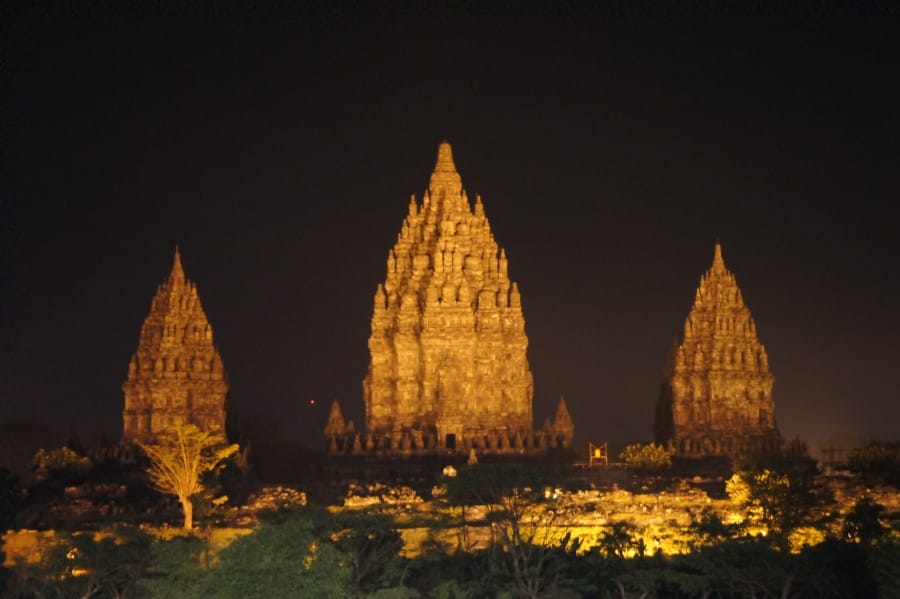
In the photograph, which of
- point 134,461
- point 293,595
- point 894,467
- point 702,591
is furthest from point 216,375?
point 293,595

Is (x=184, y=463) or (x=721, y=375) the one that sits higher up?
(x=721, y=375)

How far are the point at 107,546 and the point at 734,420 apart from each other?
42234 mm

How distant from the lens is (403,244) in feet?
363

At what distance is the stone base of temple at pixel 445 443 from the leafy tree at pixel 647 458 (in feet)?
11.2

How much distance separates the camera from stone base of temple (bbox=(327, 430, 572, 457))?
104 meters

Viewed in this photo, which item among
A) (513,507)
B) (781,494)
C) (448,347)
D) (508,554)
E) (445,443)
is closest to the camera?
(508,554)

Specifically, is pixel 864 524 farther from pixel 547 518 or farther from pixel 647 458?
pixel 647 458

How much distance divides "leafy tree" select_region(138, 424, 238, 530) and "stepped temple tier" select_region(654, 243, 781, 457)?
24293 mm

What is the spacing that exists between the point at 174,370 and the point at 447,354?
11.0 metres

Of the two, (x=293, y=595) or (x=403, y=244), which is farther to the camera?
(x=403, y=244)

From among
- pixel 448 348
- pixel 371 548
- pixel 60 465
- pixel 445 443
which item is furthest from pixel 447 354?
pixel 371 548

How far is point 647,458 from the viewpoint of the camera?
333ft

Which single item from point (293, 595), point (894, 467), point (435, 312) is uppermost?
point (435, 312)

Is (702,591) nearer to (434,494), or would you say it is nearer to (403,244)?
(434,494)
